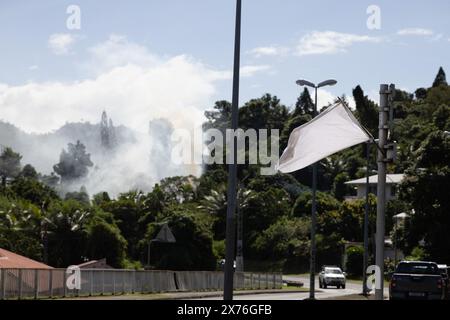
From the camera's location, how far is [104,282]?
113ft

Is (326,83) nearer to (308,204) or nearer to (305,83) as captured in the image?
(305,83)

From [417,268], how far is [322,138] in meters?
14.6

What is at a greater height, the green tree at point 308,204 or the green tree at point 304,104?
the green tree at point 304,104

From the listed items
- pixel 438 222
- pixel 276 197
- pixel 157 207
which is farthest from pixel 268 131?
A: pixel 438 222

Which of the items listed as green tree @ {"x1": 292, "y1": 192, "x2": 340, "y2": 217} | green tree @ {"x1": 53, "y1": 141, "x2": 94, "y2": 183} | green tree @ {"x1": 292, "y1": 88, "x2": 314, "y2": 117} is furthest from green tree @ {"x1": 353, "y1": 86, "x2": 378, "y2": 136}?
green tree @ {"x1": 53, "y1": 141, "x2": 94, "y2": 183}

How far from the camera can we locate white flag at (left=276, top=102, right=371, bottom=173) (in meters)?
14.3

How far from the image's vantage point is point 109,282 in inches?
1369

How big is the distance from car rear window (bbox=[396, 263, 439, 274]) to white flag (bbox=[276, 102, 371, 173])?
1387 centimetres

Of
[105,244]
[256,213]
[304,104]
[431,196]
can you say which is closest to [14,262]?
[431,196]

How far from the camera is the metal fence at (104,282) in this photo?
27.9m

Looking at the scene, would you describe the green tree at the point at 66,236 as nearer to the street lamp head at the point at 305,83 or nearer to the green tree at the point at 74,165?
the street lamp head at the point at 305,83

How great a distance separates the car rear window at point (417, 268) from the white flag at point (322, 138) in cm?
1387

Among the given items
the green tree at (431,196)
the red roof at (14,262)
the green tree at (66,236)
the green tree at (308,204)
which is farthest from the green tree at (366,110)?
the red roof at (14,262)
